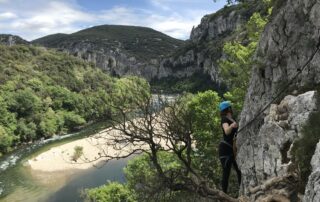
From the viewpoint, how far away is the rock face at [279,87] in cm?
1230

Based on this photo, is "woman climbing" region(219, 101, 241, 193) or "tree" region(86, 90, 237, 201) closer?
"tree" region(86, 90, 237, 201)

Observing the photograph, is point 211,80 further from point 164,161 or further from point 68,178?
point 164,161

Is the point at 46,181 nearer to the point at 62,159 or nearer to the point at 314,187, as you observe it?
the point at 62,159

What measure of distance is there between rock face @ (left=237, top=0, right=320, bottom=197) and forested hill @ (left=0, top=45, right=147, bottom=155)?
53448 mm

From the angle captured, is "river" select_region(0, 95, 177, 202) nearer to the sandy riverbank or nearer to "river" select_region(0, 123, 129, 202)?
"river" select_region(0, 123, 129, 202)

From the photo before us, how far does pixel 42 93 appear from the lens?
127000mm

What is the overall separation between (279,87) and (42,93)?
119 meters

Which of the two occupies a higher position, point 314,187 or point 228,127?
point 228,127

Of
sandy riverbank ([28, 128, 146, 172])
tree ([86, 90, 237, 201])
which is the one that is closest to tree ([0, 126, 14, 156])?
sandy riverbank ([28, 128, 146, 172])

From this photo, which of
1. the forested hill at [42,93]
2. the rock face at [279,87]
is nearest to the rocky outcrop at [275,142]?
the rock face at [279,87]

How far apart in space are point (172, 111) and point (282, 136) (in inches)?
131

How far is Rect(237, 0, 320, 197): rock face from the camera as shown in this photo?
40.3ft

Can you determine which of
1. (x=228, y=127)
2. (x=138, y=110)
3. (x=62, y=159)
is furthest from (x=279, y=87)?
(x=62, y=159)

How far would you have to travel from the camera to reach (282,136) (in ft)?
40.9
